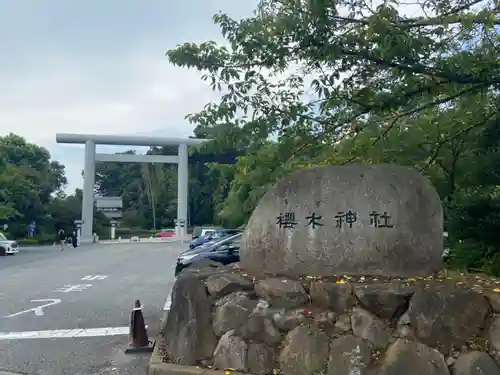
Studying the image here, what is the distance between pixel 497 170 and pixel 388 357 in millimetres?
3812

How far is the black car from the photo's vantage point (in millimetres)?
13469

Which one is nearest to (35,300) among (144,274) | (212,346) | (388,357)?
(144,274)

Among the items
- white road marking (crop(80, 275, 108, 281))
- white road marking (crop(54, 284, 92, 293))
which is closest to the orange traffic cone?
white road marking (crop(54, 284, 92, 293))

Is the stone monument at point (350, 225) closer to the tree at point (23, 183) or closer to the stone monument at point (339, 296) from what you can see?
the stone monument at point (339, 296)

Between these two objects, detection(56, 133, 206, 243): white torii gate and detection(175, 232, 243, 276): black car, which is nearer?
detection(175, 232, 243, 276): black car

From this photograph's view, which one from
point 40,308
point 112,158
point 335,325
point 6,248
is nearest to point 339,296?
point 335,325

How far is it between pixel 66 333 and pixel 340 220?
15.1 ft

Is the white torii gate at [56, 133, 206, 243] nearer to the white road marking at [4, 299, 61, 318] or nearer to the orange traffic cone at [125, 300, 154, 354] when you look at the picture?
the white road marking at [4, 299, 61, 318]

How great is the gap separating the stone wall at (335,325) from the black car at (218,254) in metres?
8.16

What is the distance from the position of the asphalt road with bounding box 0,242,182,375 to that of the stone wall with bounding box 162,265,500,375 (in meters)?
1.27

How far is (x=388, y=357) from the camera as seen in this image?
4168mm

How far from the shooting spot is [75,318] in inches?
343

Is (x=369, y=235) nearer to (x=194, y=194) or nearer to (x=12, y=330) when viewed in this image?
(x=12, y=330)

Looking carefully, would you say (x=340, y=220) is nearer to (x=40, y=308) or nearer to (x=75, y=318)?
(x=75, y=318)
